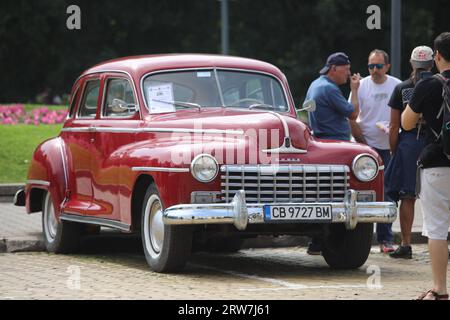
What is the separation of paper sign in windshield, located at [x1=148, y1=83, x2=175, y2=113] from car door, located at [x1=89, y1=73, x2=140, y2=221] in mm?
169

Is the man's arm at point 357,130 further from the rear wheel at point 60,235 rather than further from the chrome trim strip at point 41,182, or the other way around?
the chrome trim strip at point 41,182

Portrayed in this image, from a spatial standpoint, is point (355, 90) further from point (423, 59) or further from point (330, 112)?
point (423, 59)

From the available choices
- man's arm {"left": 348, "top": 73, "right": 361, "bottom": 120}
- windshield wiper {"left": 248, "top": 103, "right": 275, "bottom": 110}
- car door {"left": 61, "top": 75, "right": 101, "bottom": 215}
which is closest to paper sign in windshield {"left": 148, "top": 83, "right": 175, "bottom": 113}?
windshield wiper {"left": 248, "top": 103, "right": 275, "bottom": 110}

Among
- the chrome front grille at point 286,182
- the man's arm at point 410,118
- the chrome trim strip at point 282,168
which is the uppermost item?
the man's arm at point 410,118

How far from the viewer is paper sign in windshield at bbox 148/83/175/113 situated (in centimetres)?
1105

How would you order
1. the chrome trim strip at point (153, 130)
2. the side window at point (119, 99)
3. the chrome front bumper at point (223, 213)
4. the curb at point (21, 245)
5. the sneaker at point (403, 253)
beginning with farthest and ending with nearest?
1. the curb at point (21, 245)
2. the sneaker at point (403, 253)
3. the side window at point (119, 99)
4. the chrome trim strip at point (153, 130)
5. the chrome front bumper at point (223, 213)

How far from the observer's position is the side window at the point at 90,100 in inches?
478

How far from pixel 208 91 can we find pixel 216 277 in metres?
2.16

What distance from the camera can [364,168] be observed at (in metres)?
10.2

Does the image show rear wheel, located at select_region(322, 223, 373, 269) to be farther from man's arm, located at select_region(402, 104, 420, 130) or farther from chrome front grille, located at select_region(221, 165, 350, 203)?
man's arm, located at select_region(402, 104, 420, 130)

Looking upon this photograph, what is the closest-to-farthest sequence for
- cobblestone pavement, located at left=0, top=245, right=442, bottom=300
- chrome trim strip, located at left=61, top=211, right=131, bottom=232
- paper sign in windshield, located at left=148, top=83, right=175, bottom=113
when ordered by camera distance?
cobblestone pavement, located at left=0, top=245, right=442, bottom=300
chrome trim strip, located at left=61, top=211, right=131, bottom=232
paper sign in windshield, located at left=148, top=83, right=175, bottom=113

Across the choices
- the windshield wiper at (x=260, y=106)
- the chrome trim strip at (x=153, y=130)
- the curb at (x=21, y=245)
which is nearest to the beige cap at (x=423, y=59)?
the windshield wiper at (x=260, y=106)

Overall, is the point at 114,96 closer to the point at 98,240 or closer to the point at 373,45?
the point at 98,240

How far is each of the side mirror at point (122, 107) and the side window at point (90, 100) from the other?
2.86 feet
